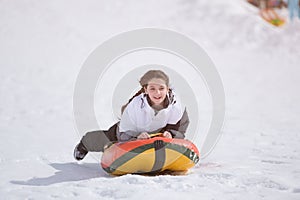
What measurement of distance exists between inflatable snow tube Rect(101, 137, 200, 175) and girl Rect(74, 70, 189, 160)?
0.15 meters

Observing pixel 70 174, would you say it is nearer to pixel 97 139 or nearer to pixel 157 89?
pixel 97 139

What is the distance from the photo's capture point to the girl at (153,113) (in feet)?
9.23

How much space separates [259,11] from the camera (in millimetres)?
14711

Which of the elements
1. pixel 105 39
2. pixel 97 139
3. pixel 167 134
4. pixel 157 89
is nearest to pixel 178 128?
pixel 167 134

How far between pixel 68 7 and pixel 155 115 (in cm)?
1166

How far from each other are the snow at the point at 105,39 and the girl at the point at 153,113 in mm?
362

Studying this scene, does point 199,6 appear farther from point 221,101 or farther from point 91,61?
point 221,101

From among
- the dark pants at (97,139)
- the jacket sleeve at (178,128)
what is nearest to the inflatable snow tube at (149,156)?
the jacket sleeve at (178,128)

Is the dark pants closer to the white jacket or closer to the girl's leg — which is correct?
the girl's leg

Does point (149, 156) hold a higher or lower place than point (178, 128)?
lower

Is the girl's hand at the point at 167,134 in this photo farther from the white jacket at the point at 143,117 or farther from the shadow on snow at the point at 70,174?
the shadow on snow at the point at 70,174

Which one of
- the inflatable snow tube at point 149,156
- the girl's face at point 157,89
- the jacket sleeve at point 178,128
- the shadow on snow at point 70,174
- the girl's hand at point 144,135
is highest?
the girl's face at point 157,89

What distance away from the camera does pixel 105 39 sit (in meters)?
11.8

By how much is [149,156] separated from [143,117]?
13.2 inches
